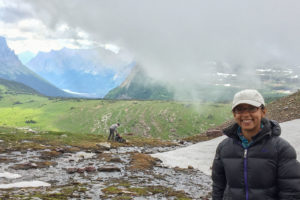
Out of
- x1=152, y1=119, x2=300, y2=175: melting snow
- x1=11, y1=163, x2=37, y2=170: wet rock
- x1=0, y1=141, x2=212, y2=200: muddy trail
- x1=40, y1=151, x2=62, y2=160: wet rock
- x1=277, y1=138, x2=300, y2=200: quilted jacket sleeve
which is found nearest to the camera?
x1=277, y1=138, x2=300, y2=200: quilted jacket sleeve

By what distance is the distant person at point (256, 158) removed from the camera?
22.6 feet

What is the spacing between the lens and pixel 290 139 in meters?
44.7

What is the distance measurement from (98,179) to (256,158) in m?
23.1

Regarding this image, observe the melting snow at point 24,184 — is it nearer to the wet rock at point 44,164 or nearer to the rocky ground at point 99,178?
the rocky ground at point 99,178

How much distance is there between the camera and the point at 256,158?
7.25m

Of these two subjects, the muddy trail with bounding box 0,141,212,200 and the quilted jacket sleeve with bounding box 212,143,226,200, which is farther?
the muddy trail with bounding box 0,141,212,200

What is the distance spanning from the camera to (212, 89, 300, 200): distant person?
6.88m

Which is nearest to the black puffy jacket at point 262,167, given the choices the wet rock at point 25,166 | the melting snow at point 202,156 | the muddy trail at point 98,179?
the muddy trail at point 98,179

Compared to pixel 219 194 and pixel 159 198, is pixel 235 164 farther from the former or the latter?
pixel 159 198

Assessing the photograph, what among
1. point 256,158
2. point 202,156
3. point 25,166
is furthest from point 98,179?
point 202,156

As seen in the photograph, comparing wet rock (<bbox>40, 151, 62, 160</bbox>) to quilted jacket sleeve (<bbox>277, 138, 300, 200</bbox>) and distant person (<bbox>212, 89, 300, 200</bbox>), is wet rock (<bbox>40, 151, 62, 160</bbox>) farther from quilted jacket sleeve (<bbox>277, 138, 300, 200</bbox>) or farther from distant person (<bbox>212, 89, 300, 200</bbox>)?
quilted jacket sleeve (<bbox>277, 138, 300, 200</bbox>)

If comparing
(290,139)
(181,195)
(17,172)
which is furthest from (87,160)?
(290,139)

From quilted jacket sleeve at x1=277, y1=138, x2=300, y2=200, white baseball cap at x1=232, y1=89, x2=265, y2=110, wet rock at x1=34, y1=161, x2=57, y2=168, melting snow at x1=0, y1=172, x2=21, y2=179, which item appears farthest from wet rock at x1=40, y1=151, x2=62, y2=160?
quilted jacket sleeve at x1=277, y1=138, x2=300, y2=200

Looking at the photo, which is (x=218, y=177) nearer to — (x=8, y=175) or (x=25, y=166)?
(x=8, y=175)
